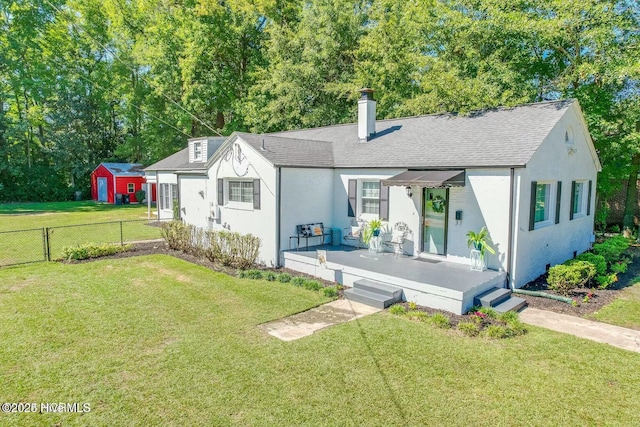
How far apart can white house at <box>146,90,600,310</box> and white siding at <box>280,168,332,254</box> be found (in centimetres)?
4

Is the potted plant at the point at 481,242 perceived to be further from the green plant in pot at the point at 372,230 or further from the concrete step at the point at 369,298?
the green plant in pot at the point at 372,230

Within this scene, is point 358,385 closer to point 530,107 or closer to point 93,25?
point 530,107

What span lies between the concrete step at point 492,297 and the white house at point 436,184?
2.50 ft

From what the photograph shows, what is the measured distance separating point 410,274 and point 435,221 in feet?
8.65

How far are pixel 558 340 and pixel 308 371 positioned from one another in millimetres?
4992

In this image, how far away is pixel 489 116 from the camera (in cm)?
1383

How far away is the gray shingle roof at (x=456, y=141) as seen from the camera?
1113 centimetres

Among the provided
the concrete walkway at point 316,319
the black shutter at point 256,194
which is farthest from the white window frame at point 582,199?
the black shutter at point 256,194

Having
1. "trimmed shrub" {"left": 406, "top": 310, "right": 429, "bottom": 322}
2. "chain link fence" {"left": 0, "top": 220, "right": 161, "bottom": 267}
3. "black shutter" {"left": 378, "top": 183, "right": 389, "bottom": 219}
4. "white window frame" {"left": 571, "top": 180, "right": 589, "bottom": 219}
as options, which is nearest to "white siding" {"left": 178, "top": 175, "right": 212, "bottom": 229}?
"chain link fence" {"left": 0, "top": 220, "right": 161, "bottom": 267}

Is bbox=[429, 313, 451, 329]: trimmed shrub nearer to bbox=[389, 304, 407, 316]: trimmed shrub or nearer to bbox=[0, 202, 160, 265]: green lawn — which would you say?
bbox=[389, 304, 407, 316]: trimmed shrub

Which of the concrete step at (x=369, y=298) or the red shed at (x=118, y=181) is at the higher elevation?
the red shed at (x=118, y=181)

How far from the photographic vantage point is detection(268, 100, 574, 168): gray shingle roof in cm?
1113

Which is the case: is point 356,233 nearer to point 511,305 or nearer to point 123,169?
point 511,305

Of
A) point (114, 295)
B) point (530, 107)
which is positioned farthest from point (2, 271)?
point (530, 107)
